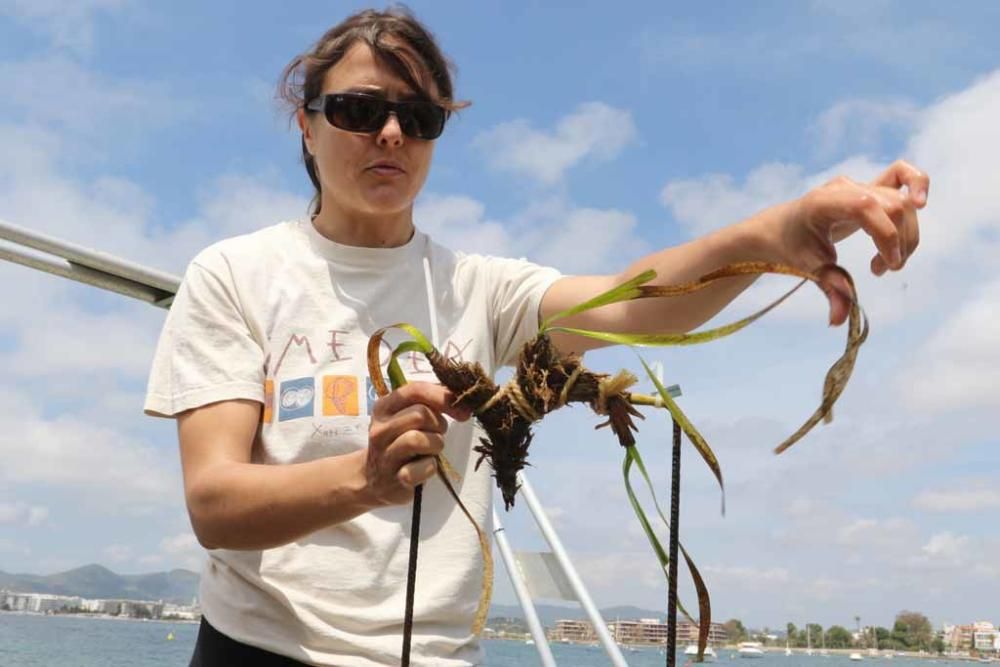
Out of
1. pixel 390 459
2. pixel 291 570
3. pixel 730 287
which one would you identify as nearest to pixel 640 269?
pixel 730 287

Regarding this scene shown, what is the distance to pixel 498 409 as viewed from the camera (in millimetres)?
1037

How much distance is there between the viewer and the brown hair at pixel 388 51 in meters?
1.49

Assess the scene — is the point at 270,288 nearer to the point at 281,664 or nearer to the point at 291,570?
the point at 291,570

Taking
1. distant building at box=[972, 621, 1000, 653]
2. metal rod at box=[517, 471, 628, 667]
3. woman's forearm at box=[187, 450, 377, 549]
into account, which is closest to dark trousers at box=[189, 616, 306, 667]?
woman's forearm at box=[187, 450, 377, 549]

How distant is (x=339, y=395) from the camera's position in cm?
137

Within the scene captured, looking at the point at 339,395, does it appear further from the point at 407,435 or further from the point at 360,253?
the point at 407,435

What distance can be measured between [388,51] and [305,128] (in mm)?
223

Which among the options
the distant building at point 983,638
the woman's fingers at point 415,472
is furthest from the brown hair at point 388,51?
the distant building at point 983,638

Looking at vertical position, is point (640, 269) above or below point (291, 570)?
above

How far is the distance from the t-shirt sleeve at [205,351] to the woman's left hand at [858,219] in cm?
79

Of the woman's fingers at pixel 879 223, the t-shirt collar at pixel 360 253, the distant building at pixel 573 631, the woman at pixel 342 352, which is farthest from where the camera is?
the distant building at pixel 573 631

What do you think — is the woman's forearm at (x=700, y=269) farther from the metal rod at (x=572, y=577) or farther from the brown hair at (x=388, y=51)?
the metal rod at (x=572, y=577)

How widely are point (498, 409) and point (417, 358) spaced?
43 centimetres

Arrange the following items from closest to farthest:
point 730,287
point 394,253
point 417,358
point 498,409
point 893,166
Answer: point 893,166 → point 498,409 → point 730,287 → point 417,358 → point 394,253
